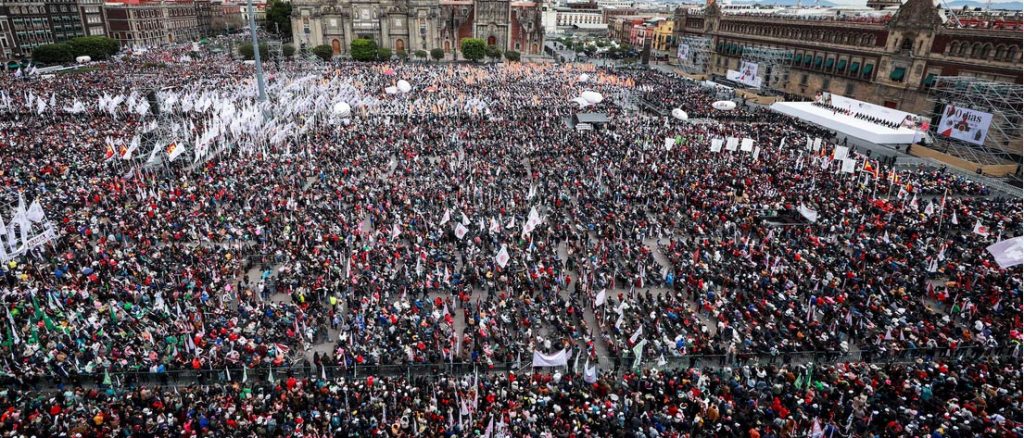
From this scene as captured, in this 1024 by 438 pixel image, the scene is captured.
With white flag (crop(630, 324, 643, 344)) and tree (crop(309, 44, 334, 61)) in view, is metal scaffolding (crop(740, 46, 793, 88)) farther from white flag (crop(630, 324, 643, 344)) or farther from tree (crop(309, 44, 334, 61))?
tree (crop(309, 44, 334, 61))

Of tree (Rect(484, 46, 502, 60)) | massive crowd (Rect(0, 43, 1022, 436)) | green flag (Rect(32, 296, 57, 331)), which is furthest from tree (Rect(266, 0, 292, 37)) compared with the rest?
green flag (Rect(32, 296, 57, 331))

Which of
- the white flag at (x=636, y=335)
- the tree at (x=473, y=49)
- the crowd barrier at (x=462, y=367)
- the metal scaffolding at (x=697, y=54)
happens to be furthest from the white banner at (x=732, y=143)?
the tree at (x=473, y=49)

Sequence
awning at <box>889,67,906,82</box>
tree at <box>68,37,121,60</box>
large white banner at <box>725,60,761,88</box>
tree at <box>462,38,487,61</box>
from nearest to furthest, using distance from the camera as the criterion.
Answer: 1. awning at <box>889,67,906,82</box>
2. large white banner at <box>725,60,761,88</box>
3. tree at <box>68,37,121,60</box>
4. tree at <box>462,38,487,61</box>

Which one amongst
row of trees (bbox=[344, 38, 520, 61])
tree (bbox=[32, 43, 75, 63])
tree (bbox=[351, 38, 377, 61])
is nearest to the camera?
tree (bbox=[32, 43, 75, 63])

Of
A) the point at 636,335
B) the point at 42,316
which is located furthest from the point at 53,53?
the point at 636,335

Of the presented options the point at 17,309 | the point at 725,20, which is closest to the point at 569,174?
the point at 17,309
